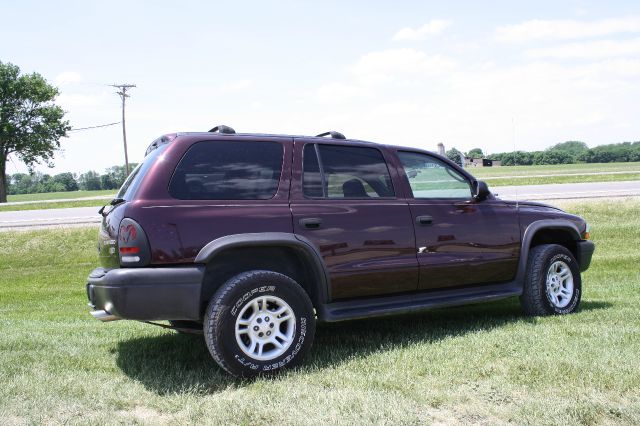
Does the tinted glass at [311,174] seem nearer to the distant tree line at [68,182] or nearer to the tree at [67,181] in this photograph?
the distant tree line at [68,182]

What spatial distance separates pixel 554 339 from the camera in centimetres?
509

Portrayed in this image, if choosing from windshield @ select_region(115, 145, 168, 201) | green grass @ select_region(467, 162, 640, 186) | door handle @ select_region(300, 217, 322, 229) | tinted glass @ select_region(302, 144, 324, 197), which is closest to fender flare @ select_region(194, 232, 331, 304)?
door handle @ select_region(300, 217, 322, 229)

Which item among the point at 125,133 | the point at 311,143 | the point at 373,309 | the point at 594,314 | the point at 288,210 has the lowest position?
the point at 594,314

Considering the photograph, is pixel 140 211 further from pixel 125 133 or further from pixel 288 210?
pixel 125 133

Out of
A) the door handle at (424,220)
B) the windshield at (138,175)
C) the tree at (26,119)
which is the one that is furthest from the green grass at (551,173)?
the tree at (26,119)

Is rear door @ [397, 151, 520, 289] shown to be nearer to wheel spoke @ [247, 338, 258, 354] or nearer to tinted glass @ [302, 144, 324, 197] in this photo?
tinted glass @ [302, 144, 324, 197]

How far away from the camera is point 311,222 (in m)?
4.88

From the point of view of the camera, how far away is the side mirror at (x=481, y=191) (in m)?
5.97

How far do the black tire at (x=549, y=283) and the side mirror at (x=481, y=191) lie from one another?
92 cm

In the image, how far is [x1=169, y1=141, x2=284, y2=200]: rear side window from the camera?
459 cm

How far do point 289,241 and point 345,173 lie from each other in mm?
955

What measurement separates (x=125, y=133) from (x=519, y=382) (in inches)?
1912

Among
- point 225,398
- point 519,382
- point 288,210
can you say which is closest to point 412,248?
point 288,210

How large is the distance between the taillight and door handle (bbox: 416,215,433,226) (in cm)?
237
